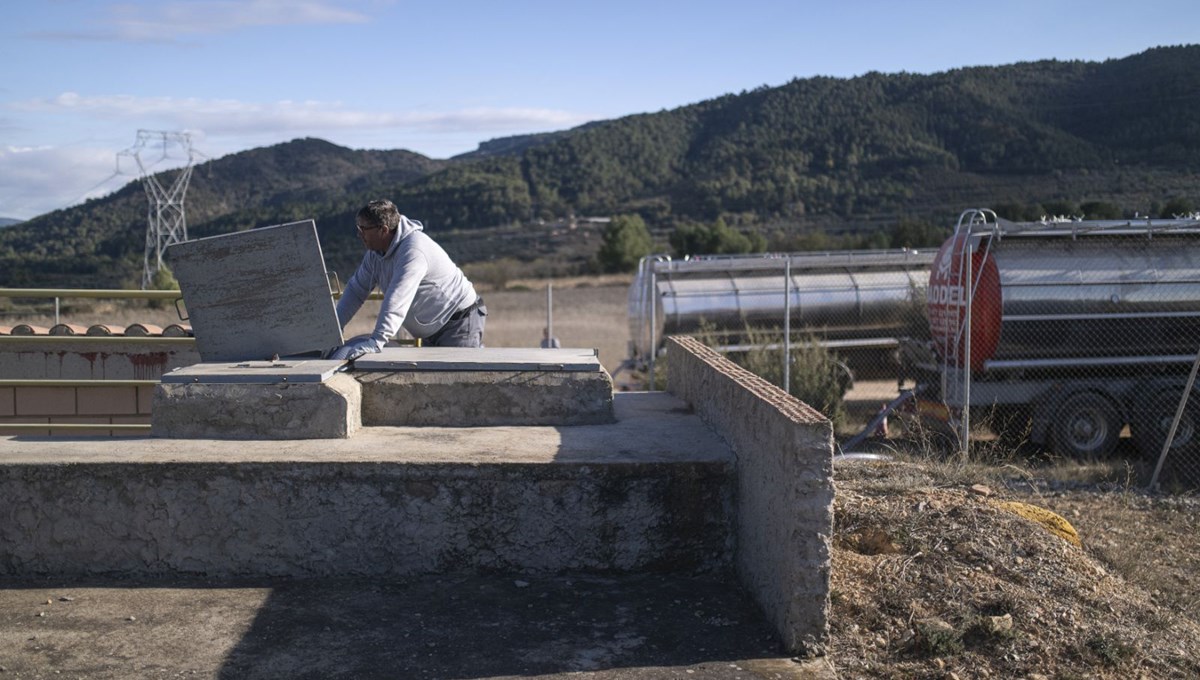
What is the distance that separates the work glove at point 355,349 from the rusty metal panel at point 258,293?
6cm

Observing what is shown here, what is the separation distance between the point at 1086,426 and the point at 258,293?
987 centimetres

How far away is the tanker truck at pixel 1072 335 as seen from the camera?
12.3 metres

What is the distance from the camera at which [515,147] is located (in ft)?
350

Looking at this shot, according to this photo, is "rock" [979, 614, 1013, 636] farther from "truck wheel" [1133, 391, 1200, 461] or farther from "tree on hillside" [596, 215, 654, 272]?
"tree on hillside" [596, 215, 654, 272]

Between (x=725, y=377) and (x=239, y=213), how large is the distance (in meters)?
55.3

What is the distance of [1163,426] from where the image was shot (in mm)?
12258

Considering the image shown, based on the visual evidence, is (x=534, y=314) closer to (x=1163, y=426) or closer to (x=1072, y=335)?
(x=1072, y=335)

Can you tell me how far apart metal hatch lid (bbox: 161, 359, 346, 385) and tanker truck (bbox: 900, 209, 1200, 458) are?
8236mm

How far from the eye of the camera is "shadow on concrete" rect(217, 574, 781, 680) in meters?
4.47

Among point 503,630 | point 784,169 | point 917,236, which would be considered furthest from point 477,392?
point 784,169

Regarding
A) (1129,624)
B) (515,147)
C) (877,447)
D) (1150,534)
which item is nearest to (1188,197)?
(877,447)

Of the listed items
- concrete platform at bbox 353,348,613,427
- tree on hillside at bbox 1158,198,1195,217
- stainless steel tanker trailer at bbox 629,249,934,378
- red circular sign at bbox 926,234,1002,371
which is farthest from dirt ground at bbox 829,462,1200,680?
tree on hillside at bbox 1158,198,1195,217

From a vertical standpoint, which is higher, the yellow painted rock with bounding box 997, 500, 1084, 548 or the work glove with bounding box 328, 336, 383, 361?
the work glove with bounding box 328, 336, 383, 361

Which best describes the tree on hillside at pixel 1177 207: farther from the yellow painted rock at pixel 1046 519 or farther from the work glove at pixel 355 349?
the work glove at pixel 355 349
